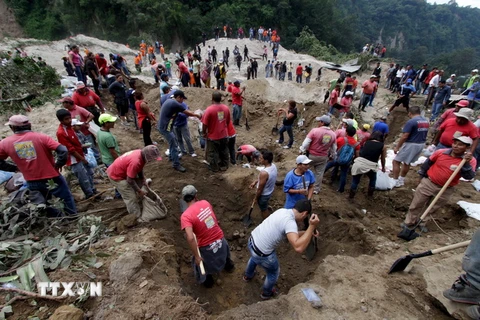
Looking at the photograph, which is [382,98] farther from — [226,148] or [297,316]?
[297,316]

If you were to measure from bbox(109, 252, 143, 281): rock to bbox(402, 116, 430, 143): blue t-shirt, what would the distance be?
5.93 m

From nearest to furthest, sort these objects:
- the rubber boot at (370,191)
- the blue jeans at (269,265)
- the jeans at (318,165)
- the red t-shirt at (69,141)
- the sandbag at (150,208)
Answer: the blue jeans at (269,265), the sandbag at (150,208), the red t-shirt at (69,141), the jeans at (318,165), the rubber boot at (370,191)

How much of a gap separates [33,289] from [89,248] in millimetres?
743

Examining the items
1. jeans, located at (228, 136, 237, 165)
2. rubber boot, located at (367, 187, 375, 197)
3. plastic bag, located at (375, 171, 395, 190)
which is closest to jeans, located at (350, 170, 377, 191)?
rubber boot, located at (367, 187, 375, 197)

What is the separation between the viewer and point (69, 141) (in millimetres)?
4645

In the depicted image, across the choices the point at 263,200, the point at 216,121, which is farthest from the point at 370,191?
the point at 216,121

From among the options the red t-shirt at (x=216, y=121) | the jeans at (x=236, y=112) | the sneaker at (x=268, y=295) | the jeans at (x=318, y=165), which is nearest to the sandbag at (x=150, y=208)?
the sneaker at (x=268, y=295)

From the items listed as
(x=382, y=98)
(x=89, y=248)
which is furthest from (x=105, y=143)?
(x=382, y=98)

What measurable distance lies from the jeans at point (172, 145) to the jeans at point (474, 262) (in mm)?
5263

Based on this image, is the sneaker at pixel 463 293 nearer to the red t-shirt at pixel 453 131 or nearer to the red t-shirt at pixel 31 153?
the red t-shirt at pixel 453 131

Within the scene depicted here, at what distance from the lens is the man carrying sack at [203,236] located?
128 inches

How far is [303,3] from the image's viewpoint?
141 feet

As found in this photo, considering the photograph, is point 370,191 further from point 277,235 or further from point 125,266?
point 125,266

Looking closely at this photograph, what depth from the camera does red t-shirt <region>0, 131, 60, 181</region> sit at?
147 inches
